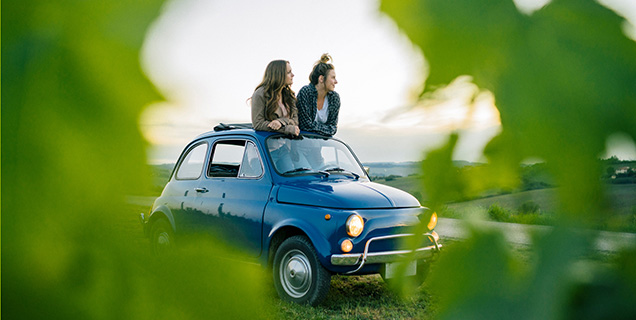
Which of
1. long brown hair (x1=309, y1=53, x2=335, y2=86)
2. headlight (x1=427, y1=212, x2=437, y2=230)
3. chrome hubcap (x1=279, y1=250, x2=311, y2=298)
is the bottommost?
chrome hubcap (x1=279, y1=250, x2=311, y2=298)

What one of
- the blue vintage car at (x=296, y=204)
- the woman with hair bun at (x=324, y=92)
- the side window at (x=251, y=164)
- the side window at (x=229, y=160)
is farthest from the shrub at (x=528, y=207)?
the side window at (x=229, y=160)

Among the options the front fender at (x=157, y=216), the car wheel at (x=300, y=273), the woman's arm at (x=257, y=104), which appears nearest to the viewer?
the front fender at (x=157, y=216)

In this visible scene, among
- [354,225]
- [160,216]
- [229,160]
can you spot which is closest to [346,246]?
[354,225]

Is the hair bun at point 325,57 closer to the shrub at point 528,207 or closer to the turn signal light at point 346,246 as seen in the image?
the shrub at point 528,207

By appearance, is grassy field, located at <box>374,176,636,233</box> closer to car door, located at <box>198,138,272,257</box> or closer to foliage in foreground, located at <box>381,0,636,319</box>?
foliage in foreground, located at <box>381,0,636,319</box>

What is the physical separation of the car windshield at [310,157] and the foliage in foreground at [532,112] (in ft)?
14.0

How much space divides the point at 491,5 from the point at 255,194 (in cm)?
430

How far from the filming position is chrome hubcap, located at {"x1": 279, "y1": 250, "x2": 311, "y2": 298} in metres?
4.04

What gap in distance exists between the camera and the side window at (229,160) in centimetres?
492

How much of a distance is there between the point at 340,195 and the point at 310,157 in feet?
2.70

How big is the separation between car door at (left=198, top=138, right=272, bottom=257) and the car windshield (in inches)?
6.9

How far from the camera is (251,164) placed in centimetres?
484

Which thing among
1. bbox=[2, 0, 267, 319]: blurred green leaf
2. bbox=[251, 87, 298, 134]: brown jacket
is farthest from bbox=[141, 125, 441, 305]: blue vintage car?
bbox=[2, 0, 267, 319]: blurred green leaf

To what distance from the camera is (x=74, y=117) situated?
0.31 m
